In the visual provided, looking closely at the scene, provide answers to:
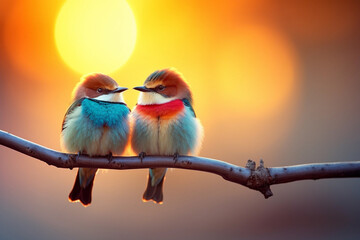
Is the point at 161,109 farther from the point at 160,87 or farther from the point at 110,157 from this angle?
the point at 110,157

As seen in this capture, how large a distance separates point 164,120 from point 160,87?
22cm

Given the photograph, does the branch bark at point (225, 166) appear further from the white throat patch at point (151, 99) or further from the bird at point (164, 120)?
the white throat patch at point (151, 99)

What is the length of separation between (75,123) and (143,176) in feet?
8.42

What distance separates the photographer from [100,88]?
2445mm

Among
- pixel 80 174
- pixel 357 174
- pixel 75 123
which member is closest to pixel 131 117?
pixel 75 123

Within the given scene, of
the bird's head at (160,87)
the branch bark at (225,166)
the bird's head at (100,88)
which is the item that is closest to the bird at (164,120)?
the bird's head at (160,87)

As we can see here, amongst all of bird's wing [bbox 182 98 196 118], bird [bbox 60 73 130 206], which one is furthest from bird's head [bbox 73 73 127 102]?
bird's wing [bbox 182 98 196 118]

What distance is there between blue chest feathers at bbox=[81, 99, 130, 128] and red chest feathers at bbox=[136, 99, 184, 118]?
10 centimetres

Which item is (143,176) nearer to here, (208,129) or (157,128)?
(208,129)

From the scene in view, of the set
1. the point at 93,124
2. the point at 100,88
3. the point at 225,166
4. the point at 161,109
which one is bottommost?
the point at 225,166

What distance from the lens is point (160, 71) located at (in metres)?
2.51

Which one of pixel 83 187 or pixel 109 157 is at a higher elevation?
pixel 109 157

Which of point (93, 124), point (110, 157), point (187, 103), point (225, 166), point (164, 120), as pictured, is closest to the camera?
point (225, 166)

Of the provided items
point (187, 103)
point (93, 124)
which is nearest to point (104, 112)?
point (93, 124)
